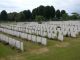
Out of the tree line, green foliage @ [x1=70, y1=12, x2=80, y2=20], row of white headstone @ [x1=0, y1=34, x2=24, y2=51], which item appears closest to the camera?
row of white headstone @ [x1=0, y1=34, x2=24, y2=51]

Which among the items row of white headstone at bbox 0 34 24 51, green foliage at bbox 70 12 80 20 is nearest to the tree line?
green foliage at bbox 70 12 80 20

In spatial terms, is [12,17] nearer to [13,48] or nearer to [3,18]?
[3,18]

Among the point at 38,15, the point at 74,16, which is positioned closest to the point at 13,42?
Answer: the point at 38,15

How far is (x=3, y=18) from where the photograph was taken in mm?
56219

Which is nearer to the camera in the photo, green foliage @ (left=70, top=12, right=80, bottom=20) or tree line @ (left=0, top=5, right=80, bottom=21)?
tree line @ (left=0, top=5, right=80, bottom=21)

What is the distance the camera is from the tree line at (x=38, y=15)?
57312 mm

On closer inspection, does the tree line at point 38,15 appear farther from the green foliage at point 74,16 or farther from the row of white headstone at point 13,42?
the row of white headstone at point 13,42

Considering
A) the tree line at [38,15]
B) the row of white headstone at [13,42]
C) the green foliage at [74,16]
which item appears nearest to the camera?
the row of white headstone at [13,42]

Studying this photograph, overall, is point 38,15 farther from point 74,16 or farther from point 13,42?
point 13,42

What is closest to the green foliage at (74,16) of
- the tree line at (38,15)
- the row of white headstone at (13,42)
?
the tree line at (38,15)

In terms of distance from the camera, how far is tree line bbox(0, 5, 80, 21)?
5731 cm

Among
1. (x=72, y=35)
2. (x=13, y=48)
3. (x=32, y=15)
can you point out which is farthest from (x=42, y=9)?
(x=13, y=48)

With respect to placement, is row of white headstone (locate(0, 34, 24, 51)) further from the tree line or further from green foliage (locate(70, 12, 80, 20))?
green foliage (locate(70, 12, 80, 20))

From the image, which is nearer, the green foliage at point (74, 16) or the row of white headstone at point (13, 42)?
the row of white headstone at point (13, 42)
